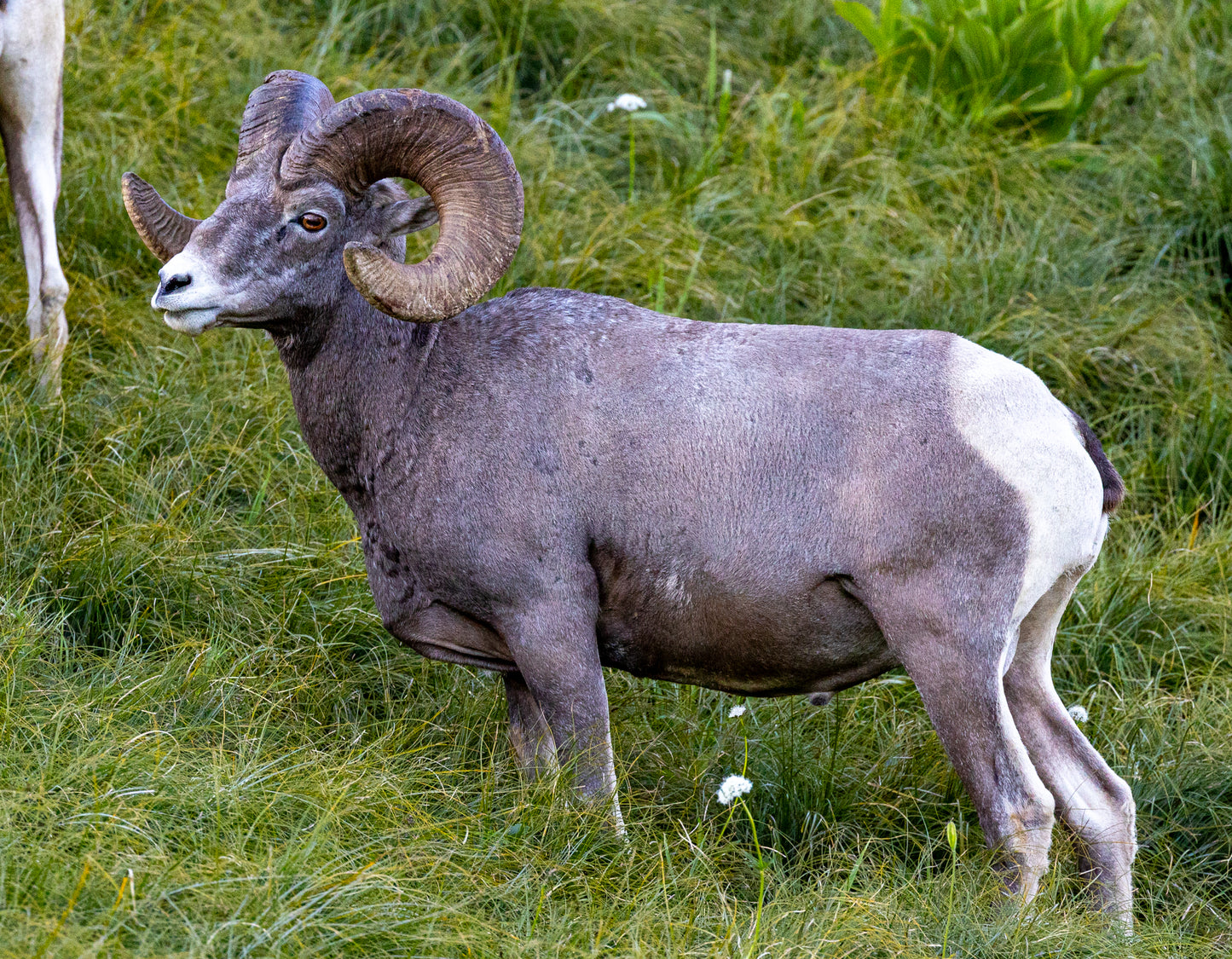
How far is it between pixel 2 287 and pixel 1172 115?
634 cm

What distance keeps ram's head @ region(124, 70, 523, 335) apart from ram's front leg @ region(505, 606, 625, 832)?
0.92 meters

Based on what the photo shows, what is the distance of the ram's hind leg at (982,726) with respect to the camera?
3922 millimetres

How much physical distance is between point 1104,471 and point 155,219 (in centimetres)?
299

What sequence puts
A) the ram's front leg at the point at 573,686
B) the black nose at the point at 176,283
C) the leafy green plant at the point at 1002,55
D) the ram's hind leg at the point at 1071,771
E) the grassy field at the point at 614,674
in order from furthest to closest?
the leafy green plant at the point at 1002,55
the ram's hind leg at the point at 1071,771
the ram's front leg at the point at 573,686
the black nose at the point at 176,283
the grassy field at the point at 614,674

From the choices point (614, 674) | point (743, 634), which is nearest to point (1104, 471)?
→ point (743, 634)

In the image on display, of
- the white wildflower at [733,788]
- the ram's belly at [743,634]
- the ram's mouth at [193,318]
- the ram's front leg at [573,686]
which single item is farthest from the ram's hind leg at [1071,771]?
the ram's mouth at [193,318]

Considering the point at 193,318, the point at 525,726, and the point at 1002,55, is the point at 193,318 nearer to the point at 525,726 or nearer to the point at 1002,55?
the point at 525,726

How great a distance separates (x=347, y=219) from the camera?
13.7 ft

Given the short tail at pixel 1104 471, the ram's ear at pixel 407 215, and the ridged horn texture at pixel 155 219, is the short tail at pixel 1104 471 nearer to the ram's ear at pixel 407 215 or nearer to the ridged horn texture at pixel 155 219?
the ram's ear at pixel 407 215

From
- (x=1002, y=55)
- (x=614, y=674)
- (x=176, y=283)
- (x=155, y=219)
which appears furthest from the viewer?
(x=1002, y=55)

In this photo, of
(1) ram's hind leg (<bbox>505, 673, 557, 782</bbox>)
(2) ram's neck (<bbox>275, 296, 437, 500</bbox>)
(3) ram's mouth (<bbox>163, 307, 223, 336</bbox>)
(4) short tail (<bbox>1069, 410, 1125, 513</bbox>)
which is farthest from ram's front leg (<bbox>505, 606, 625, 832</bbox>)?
(4) short tail (<bbox>1069, 410, 1125, 513</bbox>)

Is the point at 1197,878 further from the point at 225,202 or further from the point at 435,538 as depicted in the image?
Answer: the point at 225,202

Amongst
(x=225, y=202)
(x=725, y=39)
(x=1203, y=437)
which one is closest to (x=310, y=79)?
(x=225, y=202)

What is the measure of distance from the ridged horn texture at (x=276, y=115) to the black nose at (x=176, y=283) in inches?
16.9
